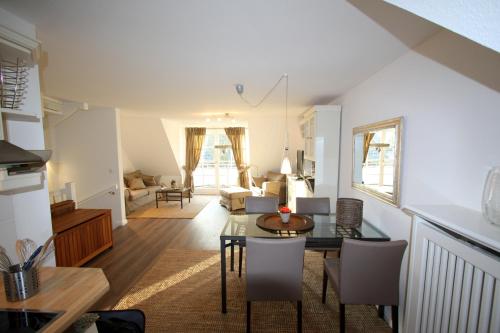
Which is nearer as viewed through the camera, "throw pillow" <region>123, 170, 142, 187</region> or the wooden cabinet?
the wooden cabinet

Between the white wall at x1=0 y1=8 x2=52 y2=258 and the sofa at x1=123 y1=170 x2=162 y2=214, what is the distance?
4.26m

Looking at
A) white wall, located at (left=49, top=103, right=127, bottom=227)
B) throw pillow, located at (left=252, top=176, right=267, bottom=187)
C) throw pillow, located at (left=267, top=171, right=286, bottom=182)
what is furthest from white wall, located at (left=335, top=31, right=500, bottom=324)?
white wall, located at (left=49, top=103, right=127, bottom=227)

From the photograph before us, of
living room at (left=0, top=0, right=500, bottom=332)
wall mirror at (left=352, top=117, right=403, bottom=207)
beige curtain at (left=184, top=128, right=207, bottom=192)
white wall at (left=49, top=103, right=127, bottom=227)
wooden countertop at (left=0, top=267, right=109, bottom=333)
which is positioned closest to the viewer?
wooden countertop at (left=0, top=267, right=109, bottom=333)

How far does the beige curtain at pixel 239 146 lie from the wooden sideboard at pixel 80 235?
13.7 feet

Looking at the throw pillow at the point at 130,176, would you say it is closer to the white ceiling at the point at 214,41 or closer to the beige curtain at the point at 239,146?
the beige curtain at the point at 239,146

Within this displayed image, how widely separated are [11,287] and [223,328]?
60.9 inches

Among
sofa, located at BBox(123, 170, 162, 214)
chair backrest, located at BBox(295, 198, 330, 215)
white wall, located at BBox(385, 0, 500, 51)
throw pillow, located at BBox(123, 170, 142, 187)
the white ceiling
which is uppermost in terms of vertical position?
the white ceiling

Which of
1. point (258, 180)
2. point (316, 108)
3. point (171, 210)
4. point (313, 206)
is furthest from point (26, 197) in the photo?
point (258, 180)

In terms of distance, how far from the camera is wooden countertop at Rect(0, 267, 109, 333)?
89 centimetres

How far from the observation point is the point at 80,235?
9.41 feet

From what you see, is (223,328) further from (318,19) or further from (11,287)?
(318,19)

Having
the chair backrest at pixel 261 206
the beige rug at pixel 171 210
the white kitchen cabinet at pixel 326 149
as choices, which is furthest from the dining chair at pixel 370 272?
the beige rug at pixel 171 210

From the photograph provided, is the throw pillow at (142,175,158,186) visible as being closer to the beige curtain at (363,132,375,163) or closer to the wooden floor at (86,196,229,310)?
the wooden floor at (86,196,229,310)

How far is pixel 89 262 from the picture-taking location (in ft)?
9.84
